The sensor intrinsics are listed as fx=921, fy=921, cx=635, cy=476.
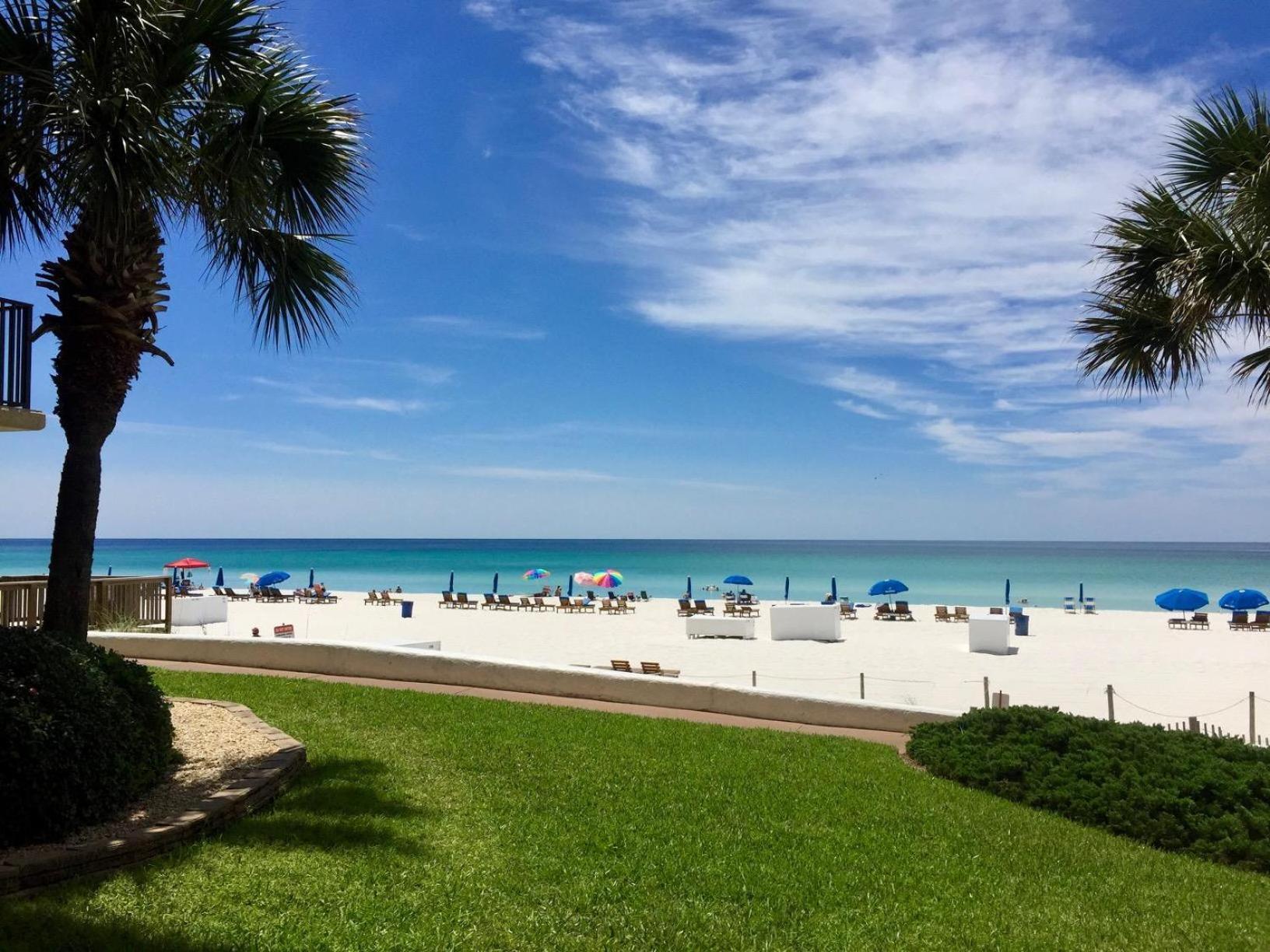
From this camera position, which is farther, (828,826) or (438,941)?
(828,826)

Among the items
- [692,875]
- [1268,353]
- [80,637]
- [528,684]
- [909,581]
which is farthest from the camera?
[909,581]

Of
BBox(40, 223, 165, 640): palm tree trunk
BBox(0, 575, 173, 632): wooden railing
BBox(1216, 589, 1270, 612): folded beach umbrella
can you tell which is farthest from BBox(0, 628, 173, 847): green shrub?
BBox(1216, 589, 1270, 612): folded beach umbrella

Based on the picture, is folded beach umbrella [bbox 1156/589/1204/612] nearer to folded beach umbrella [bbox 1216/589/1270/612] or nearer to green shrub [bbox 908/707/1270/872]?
folded beach umbrella [bbox 1216/589/1270/612]

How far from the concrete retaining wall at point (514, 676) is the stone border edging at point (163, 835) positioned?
17.9ft

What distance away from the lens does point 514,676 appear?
1253cm

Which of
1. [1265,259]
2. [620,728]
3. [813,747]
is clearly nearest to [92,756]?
[620,728]

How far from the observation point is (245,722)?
8.35m

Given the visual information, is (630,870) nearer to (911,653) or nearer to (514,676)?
(514,676)

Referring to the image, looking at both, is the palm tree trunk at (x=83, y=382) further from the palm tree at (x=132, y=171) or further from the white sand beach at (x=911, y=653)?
the white sand beach at (x=911, y=653)

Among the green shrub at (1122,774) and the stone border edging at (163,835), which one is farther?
the green shrub at (1122,774)

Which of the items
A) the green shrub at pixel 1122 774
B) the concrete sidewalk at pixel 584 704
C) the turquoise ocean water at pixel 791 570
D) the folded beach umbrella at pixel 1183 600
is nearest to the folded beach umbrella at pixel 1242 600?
the folded beach umbrella at pixel 1183 600

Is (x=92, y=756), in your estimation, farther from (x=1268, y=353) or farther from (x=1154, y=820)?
(x=1268, y=353)

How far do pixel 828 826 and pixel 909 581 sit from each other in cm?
8905

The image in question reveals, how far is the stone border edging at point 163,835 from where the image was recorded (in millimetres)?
4477
